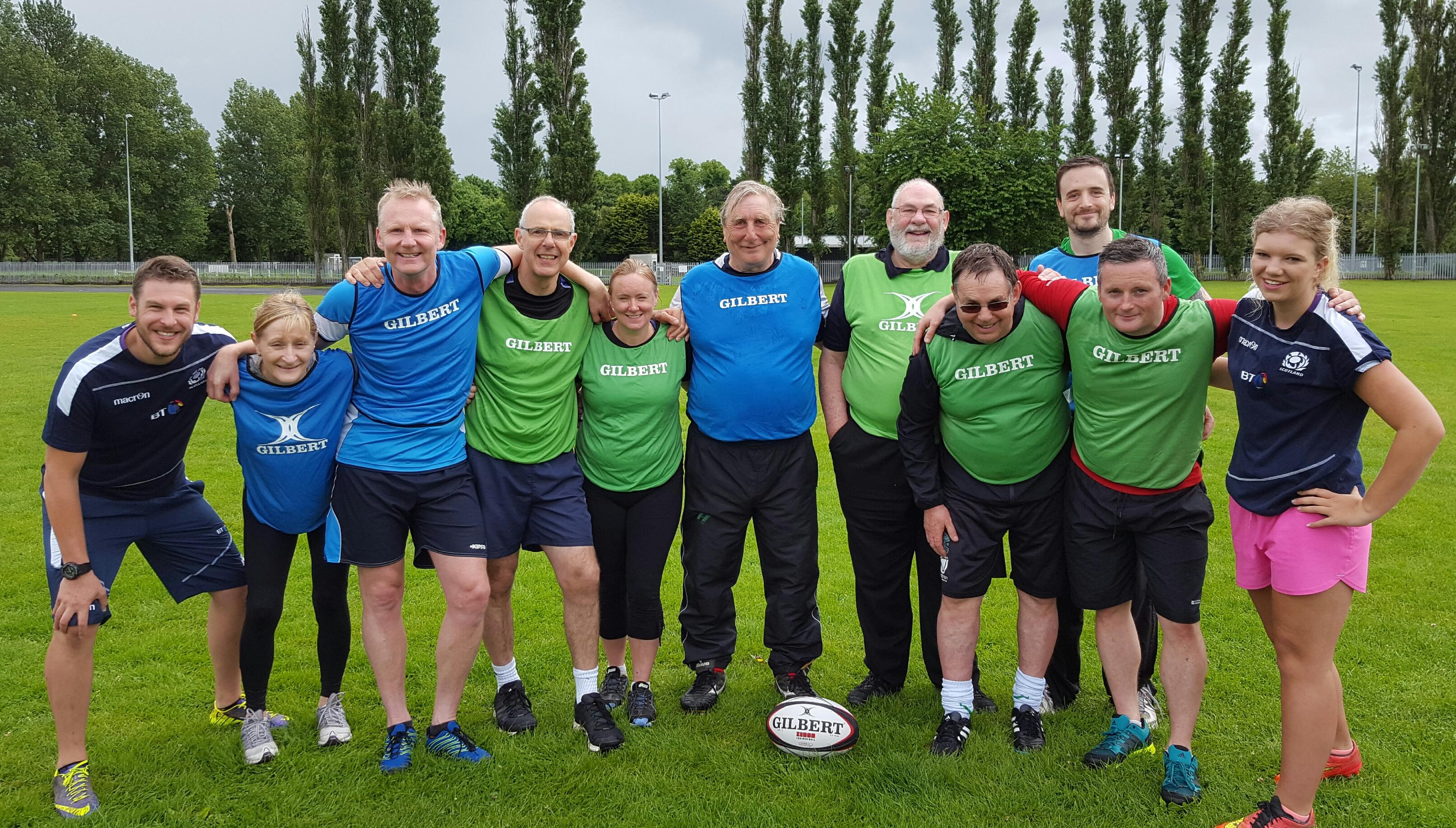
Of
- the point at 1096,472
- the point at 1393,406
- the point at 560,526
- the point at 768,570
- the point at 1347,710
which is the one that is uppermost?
the point at 1393,406

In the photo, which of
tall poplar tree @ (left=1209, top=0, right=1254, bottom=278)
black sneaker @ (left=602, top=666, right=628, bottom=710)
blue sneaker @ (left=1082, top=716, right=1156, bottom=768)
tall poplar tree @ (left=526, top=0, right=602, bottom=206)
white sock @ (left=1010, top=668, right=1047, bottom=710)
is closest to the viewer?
blue sneaker @ (left=1082, top=716, right=1156, bottom=768)

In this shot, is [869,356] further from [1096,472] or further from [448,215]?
[448,215]

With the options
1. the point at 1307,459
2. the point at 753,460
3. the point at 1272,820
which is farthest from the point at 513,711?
the point at 1307,459

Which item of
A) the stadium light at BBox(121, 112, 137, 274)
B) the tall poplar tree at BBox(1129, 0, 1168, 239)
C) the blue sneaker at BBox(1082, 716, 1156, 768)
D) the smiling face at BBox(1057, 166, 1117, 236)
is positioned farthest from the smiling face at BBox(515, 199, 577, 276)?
the stadium light at BBox(121, 112, 137, 274)

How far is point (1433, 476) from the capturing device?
29.5ft

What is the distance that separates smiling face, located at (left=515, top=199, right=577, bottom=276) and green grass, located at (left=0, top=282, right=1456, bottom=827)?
208 cm

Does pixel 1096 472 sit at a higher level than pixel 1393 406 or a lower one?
lower

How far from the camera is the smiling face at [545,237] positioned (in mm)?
3852

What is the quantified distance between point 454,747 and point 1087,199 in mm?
3729

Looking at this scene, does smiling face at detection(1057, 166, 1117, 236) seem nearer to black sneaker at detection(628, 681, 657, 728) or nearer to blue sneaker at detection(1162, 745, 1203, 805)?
blue sneaker at detection(1162, 745, 1203, 805)

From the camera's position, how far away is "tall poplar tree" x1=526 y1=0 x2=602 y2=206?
37188 millimetres

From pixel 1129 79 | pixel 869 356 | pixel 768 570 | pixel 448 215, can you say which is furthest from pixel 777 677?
pixel 1129 79

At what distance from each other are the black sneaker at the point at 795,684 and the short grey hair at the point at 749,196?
85.1 inches

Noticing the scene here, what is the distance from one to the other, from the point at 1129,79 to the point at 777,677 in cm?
4840
